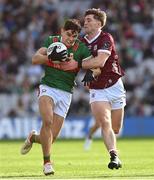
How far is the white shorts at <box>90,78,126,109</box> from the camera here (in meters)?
13.0

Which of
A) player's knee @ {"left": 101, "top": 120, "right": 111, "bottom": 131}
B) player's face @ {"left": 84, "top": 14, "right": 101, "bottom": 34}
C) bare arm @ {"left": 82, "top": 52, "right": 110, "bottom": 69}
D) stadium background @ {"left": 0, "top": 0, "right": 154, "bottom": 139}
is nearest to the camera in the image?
bare arm @ {"left": 82, "top": 52, "right": 110, "bottom": 69}

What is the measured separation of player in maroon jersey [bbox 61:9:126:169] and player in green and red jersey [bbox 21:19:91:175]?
0.62 feet

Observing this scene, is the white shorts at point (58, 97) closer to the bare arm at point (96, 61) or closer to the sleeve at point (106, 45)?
the bare arm at point (96, 61)

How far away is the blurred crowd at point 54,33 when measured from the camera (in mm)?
27406

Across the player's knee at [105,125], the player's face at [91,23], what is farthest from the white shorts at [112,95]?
the player's face at [91,23]

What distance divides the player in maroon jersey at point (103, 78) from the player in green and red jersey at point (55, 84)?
19 centimetres

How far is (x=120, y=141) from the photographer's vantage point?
2434cm

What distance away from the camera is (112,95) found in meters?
13.1

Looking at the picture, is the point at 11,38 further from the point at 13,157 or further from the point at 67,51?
the point at 67,51

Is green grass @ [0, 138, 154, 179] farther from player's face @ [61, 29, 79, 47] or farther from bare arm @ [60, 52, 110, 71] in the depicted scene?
player's face @ [61, 29, 79, 47]

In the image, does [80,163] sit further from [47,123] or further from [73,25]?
[73,25]

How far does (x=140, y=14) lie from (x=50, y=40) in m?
19.3

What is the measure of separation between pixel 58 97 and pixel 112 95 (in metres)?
1.24

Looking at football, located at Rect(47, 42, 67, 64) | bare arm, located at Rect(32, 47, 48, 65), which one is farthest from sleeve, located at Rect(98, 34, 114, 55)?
bare arm, located at Rect(32, 47, 48, 65)
